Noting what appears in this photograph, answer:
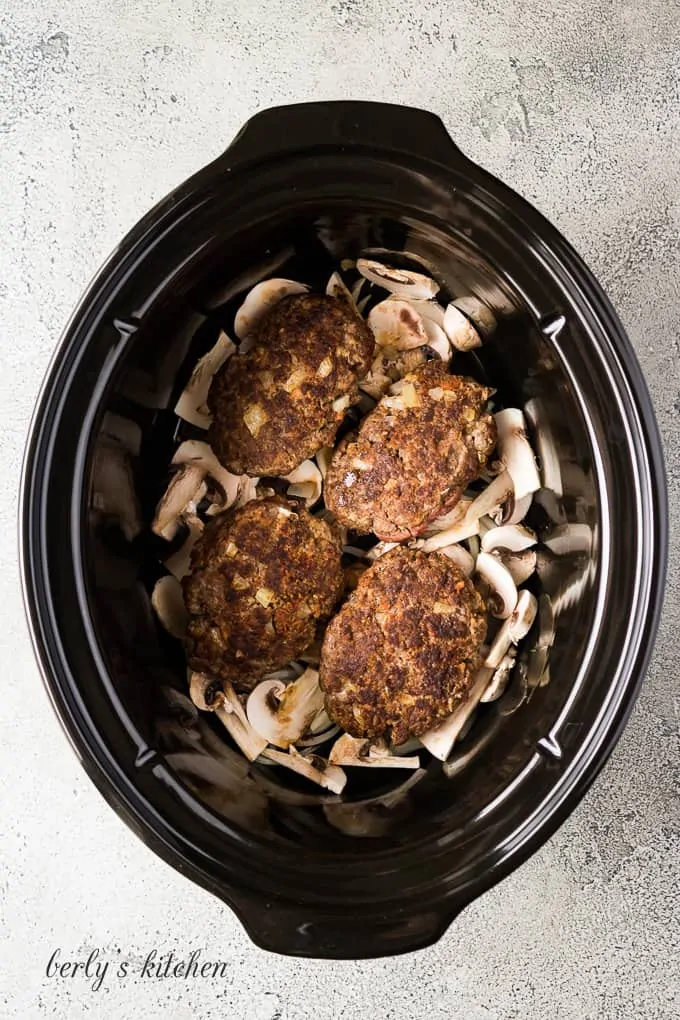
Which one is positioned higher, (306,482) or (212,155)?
(212,155)

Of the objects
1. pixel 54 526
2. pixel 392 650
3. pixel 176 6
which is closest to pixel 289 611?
pixel 392 650

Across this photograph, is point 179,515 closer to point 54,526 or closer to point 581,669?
point 54,526

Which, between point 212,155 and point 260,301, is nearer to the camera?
point 260,301

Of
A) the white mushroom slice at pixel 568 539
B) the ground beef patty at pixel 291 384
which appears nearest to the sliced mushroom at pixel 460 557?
the white mushroom slice at pixel 568 539

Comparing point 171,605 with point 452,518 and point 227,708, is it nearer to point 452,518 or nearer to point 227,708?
point 227,708

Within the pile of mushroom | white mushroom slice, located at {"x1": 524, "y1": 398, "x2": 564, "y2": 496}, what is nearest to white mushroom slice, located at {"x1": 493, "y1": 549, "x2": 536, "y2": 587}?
the pile of mushroom

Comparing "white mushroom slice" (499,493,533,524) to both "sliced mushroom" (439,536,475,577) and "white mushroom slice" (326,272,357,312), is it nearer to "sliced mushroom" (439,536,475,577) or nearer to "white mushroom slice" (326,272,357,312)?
"sliced mushroom" (439,536,475,577)

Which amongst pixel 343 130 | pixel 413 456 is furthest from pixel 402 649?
pixel 343 130
